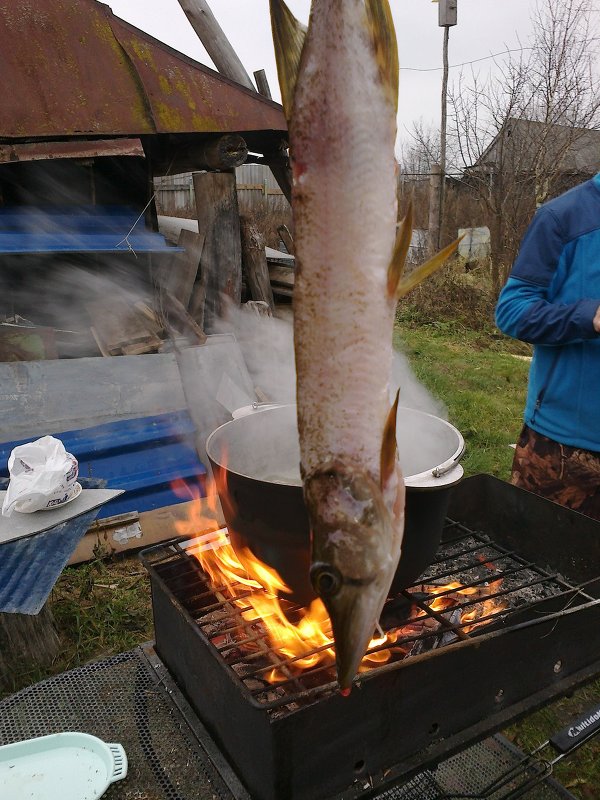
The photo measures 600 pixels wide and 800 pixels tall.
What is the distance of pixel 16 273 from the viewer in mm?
7035

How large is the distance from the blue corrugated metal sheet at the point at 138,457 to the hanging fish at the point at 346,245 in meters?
4.30

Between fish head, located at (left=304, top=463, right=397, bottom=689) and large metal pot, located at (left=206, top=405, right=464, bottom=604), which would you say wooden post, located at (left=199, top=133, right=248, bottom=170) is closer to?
large metal pot, located at (left=206, top=405, right=464, bottom=604)

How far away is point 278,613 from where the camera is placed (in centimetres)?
256

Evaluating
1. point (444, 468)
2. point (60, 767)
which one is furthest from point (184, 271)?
point (444, 468)

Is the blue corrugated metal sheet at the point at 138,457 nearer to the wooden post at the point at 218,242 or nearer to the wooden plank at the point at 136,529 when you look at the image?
the wooden plank at the point at 136,529

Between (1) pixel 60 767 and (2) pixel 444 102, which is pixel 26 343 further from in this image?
(2) pixel 444 102

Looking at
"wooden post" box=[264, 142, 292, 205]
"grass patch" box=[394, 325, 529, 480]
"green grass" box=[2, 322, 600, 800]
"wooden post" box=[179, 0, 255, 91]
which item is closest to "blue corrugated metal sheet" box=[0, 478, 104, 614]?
"green grass" box=[2, 322, 600, 800]

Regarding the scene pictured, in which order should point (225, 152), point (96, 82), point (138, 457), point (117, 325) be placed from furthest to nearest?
1. point (225, 152)
2. point (117, 325)
3. point (96, 82)
4. point (138, 457)

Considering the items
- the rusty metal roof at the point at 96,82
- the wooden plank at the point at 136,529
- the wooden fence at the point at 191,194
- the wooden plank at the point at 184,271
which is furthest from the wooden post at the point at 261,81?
the wooden fence at the point at 191,194

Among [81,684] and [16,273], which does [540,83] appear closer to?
[16,273]

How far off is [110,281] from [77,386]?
1962 mm

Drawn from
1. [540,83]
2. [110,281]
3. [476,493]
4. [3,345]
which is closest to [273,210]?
[540,83]

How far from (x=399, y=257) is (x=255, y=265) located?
276 inches

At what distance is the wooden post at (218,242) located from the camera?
7328 millimetres
